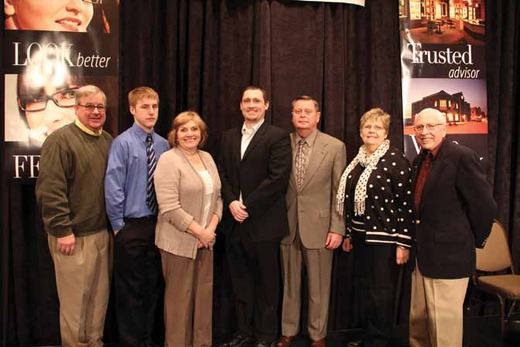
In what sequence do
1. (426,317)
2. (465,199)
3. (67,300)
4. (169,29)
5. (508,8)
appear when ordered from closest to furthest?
(465,199)
(67,300)
(426,317)
(169,29)
(508,8)

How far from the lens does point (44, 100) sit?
3.19 m

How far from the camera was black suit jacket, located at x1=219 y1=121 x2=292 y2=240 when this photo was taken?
2.99m

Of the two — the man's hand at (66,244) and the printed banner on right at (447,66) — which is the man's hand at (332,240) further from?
the man's hand at (66,244)

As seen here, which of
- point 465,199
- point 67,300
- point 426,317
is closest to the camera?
point 465,199

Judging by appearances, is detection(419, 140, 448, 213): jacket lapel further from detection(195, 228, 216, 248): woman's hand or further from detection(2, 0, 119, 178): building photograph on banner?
detection(2, 0, 119, 178): building photograph on banner

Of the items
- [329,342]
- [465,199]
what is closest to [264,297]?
[329,342]

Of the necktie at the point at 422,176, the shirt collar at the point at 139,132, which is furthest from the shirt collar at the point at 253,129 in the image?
the necktie at the point at 422,176

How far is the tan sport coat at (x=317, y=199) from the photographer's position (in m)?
3.16

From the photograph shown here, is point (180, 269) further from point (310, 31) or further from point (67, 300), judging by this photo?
point (310, 31)

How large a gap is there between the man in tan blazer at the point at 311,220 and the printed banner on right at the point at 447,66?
0.82 meters

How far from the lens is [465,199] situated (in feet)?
8.54

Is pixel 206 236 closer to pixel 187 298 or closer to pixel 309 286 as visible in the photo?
pixel 187 298

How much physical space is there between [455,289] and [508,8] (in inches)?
93.9

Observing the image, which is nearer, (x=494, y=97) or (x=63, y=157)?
(x=63, y=157)
